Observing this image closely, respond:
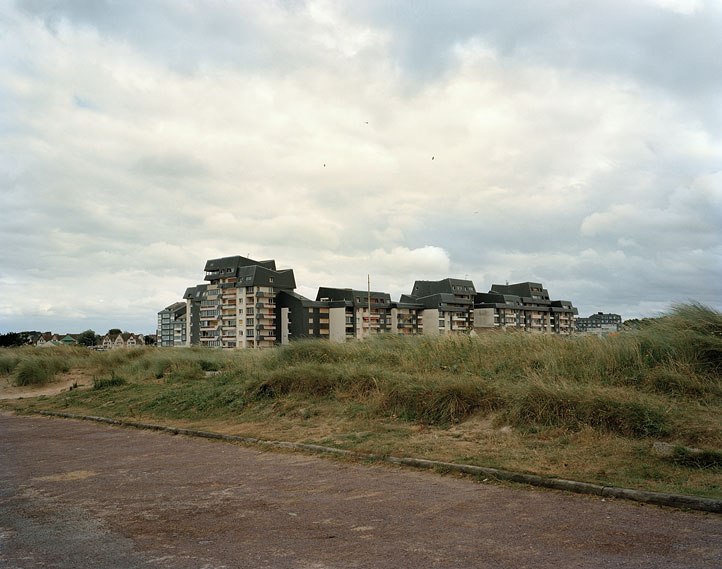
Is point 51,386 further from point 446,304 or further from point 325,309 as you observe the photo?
point 446,304

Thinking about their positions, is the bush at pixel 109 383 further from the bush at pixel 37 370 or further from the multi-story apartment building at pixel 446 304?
the multi-story apartment building at pixel 446 304

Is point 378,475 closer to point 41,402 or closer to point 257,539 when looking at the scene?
point 257,539

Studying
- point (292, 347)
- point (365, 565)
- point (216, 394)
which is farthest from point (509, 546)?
point (292, 347)

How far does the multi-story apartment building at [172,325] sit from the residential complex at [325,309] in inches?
867

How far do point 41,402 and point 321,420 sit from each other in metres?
14.9

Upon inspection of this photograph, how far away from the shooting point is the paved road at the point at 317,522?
480cm

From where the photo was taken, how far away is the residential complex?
88812mm

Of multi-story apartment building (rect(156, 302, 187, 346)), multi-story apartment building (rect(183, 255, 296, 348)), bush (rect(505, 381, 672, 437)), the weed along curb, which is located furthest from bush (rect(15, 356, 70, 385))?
multi-story apartment building (rect(156, 302, 187, 346))

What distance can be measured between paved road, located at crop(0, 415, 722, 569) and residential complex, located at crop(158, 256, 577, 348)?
246 feet

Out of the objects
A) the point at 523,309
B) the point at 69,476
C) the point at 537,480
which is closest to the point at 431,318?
A: the point at 523,309

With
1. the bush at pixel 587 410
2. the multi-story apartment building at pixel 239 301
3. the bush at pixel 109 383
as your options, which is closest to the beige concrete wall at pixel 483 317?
the multi-story apartment building at pixel 239 301

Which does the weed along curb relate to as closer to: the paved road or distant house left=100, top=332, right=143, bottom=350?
the paved road

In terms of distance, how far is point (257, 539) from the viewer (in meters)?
5.35

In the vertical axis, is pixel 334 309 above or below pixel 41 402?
above
